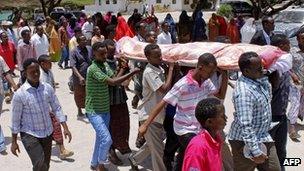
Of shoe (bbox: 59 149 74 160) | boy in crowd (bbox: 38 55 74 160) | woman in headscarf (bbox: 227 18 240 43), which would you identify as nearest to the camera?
boy in crowd (bbox: 38 55 74 160)

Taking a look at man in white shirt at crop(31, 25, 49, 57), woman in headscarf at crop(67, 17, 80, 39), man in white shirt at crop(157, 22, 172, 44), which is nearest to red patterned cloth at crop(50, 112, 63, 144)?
man in white shirt at crop(31, 25, 49, 57)

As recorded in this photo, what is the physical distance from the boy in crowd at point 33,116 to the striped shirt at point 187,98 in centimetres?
126

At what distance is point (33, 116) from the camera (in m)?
5.25

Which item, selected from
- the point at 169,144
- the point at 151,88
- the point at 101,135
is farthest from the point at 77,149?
the point at 151,88

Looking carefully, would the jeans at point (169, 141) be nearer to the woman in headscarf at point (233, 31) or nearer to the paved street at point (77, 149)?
the paved street at point (77, 149)

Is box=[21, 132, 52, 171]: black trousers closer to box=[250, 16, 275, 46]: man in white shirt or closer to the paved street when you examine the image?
the paved street

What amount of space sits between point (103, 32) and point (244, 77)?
12.4m

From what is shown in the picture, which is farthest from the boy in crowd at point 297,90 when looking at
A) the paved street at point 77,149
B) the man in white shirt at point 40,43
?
the man in white shirt at point 40,43

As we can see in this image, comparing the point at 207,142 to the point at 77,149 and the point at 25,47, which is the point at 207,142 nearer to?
the point at 77,149

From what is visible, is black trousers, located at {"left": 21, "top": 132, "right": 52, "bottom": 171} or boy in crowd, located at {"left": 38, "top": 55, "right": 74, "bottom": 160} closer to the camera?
black trousers, located at {"left": 21, "top": 132, "right": 52, "bottom": 171}

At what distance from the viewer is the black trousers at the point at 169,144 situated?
19.4ft

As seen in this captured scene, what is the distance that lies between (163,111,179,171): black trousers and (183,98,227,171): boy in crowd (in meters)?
2.39

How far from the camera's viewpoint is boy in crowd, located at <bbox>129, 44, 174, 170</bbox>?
560cm

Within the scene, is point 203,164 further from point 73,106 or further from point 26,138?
point 73,106
